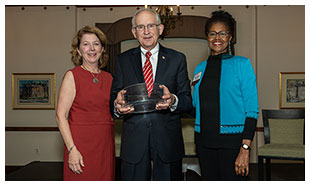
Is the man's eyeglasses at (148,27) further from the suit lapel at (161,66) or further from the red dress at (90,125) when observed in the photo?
the red dress at (90,125)

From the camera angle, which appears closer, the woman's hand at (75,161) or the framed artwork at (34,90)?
the woman's hand at (75,161)

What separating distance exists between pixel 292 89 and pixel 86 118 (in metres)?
5.11

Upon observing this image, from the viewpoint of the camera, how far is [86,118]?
2133mm

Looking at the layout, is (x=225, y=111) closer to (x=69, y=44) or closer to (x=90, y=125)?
(x=90, y=125)

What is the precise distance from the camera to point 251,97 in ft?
6.38

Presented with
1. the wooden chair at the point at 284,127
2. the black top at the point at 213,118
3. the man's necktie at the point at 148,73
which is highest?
the man's necktie at the point at 148,73

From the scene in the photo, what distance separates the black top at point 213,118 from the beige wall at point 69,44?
434cm

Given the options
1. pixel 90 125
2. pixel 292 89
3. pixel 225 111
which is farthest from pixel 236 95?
pixel 292 89

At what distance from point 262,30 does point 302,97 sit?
1568 mm

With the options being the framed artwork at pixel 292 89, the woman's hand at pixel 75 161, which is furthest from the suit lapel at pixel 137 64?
the framed artwork at pixel 292 89

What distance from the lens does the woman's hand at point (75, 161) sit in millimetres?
2078

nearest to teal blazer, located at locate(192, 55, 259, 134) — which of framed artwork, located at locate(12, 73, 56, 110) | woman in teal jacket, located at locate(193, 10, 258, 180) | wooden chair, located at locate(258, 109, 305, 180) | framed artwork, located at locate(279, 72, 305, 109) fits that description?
woman in teal jacket, located at locate(193, 10, 258, 180)
